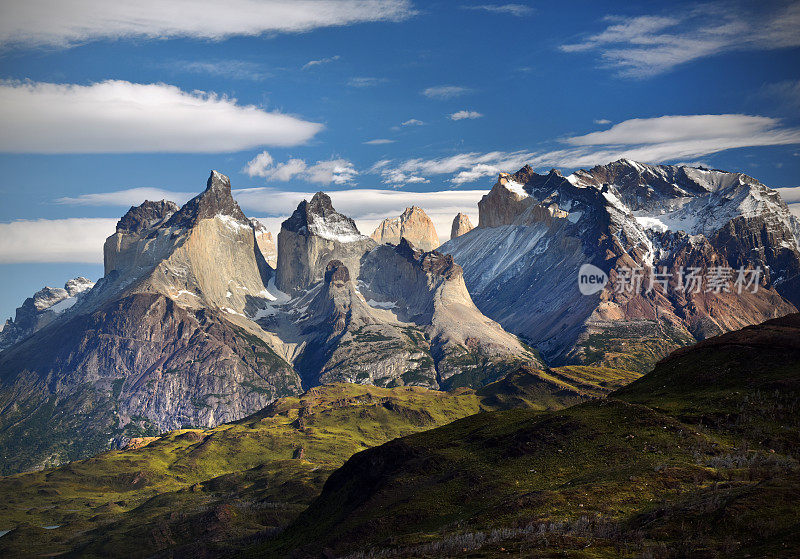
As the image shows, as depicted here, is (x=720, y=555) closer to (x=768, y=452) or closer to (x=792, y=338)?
(x=768, y=452)

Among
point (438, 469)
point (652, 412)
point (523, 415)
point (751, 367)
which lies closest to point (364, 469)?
point (438, 469)

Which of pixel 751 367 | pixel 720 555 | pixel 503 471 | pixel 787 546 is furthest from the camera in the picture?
pixel 751 367

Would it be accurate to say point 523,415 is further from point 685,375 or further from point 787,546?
point 787,546

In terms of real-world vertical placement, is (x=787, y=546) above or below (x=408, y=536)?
above

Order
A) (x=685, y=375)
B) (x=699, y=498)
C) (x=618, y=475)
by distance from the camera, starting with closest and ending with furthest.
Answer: (x=699, y=498) → (x=618, y=475) → (x=685, y=375)

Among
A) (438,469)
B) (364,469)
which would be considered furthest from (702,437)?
(364,469)

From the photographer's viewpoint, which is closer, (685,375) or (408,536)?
(408,536)

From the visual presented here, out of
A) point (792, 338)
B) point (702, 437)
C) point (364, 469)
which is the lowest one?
point (364, 469)
